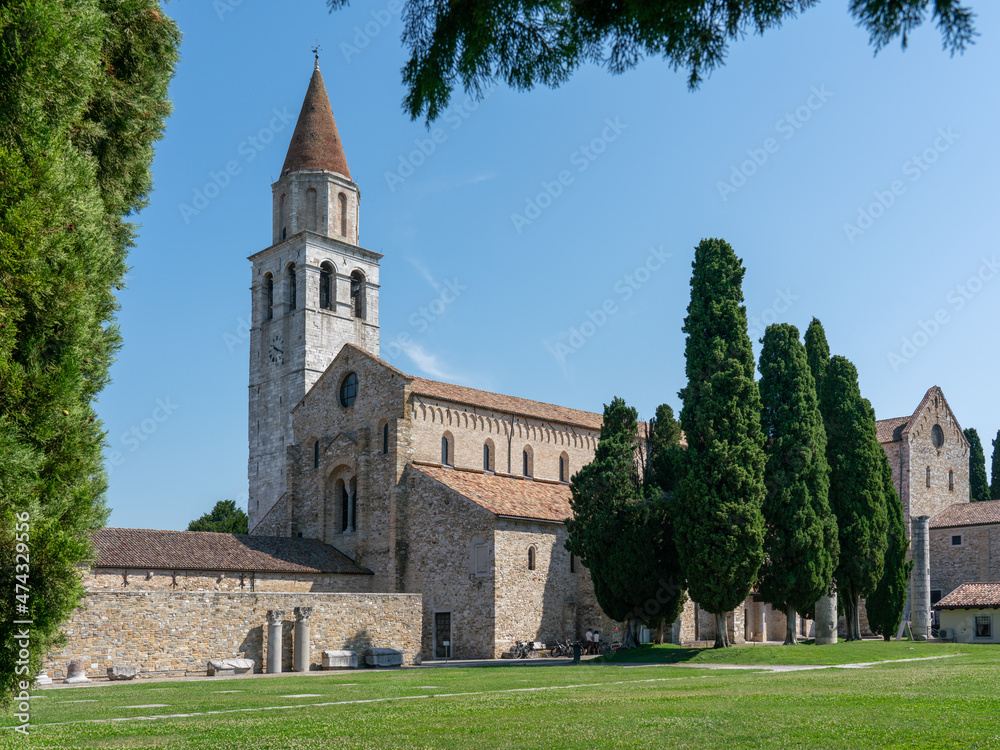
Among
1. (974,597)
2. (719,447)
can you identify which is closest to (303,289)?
(719,447)

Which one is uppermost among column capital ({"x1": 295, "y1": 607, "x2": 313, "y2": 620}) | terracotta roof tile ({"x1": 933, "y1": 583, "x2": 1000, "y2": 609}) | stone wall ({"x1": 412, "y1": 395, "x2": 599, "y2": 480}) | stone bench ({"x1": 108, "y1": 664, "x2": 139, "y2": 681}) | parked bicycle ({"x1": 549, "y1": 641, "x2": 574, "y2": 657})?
stone wall ({"x1": 412, "y1": 395, "x2": 599, "y2": 480})

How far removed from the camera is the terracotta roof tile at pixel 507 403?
39.9m

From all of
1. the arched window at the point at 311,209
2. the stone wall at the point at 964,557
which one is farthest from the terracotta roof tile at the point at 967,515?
the arched window at the point at 311,209

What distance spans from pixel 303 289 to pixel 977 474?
4598 cm

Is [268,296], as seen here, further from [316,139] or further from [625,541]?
[625,541]

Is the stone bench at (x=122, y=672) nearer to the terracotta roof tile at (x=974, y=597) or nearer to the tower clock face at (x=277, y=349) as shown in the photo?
the tower clock face at (x=277, y=349)

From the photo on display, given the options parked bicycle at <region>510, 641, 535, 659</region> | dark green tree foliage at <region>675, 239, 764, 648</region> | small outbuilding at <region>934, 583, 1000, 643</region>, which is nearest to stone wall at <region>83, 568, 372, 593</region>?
parked bicycle at <region>510, 641, 535, 659</region>

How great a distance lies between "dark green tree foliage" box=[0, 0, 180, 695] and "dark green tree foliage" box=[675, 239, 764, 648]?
24.1 meters

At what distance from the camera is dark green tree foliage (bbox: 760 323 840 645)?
3162 cm

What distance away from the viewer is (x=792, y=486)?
3206cm

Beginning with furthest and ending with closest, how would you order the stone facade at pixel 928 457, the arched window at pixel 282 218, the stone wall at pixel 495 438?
the arched window at pixel 282 218 < the stone facade at pixel 928 457 < the stone wall at pixel 495 438

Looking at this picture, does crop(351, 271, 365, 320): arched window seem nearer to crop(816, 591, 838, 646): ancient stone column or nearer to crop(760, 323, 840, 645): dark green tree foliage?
crop(760, 323, 840, 645): dark green tree foliage

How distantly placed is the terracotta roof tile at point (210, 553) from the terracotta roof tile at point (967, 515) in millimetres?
31072

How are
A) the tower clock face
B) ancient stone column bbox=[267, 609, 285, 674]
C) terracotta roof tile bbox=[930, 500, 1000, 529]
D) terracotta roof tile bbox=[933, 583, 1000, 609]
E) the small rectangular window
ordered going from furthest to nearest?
the tower clock face
terracotta roof tile bbox=[930, 500, 1000, 529]
the small rectangular window
terracotta roof tile bbox=[933, 583, 1000, 609]
ancient stone column bbox=[267, 609, 285, 674]
